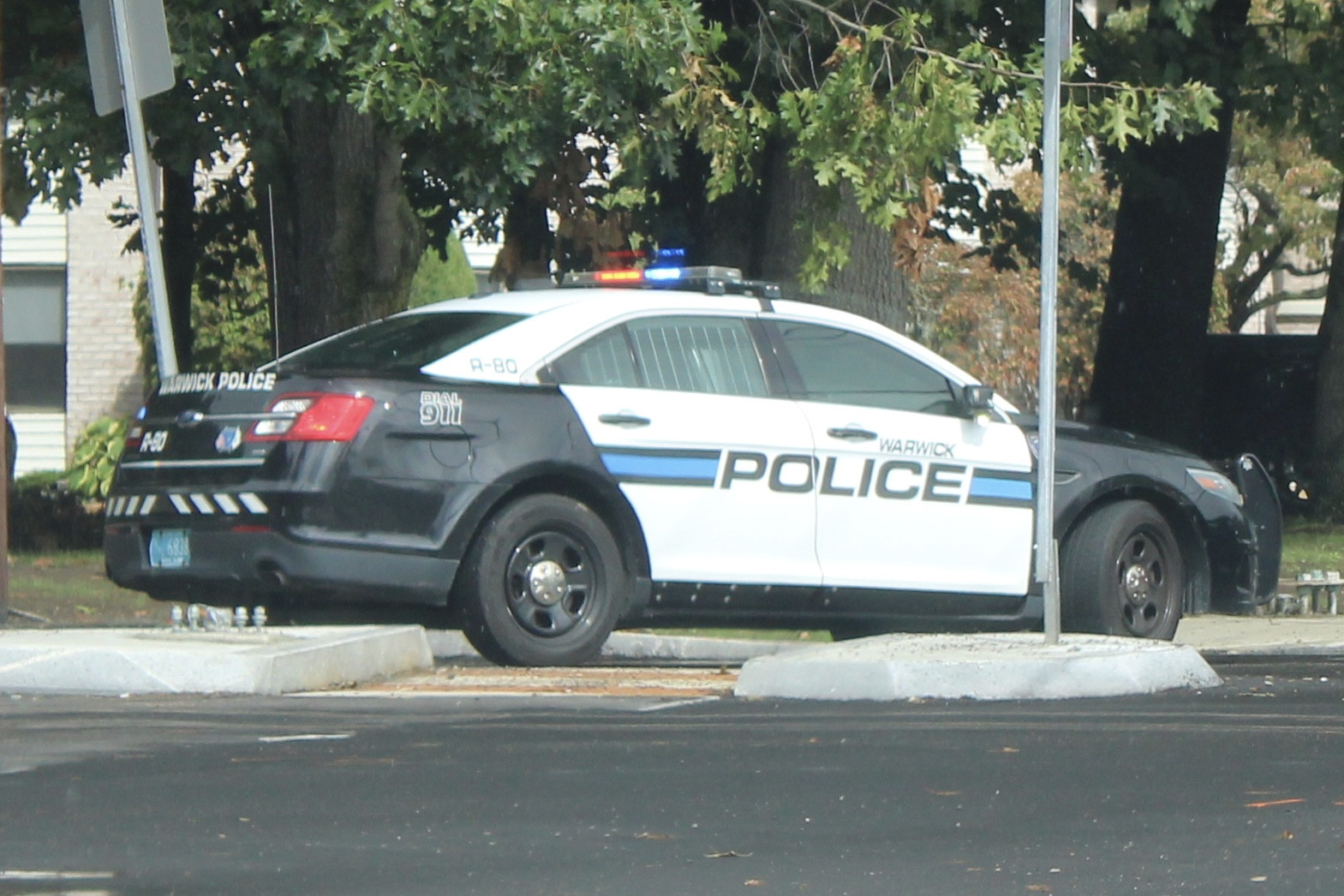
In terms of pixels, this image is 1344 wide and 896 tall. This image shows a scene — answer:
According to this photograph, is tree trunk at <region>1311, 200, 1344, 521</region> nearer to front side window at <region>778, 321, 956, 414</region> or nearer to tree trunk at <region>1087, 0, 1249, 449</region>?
tree trunk at <region>1087, 0, 1249, 449</region>

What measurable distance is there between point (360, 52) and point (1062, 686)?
17.2 feet

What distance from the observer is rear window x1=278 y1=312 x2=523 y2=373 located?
8906 mm

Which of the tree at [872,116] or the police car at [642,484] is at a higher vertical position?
the tree at [872,116]

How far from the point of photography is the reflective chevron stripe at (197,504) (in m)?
8.47

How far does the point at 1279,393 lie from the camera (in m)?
23.2

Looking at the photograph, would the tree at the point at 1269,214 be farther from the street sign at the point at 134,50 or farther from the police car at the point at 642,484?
the street sign at the point at 134,50

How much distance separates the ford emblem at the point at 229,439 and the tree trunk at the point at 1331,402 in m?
14.2

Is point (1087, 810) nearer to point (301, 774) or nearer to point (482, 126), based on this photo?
point (301, 774)

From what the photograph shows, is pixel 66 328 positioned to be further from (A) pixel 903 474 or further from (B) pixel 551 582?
(B) pixel 551 582

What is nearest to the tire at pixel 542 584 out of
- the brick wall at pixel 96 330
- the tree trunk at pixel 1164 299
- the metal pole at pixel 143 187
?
the metal pole at pixel 143 187

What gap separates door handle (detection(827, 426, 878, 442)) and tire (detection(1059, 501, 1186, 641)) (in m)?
1.11

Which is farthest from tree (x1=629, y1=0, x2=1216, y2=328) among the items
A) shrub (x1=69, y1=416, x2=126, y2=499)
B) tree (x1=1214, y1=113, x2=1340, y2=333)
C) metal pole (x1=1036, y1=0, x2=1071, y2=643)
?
tree (x1=1214, y1=113, x2=1340, y2=333)

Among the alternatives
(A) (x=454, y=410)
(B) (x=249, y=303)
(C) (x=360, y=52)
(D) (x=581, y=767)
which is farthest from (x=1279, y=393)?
(D) (x=581, y=767)

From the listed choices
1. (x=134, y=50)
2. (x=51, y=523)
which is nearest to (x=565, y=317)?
(x=134, y=50)
